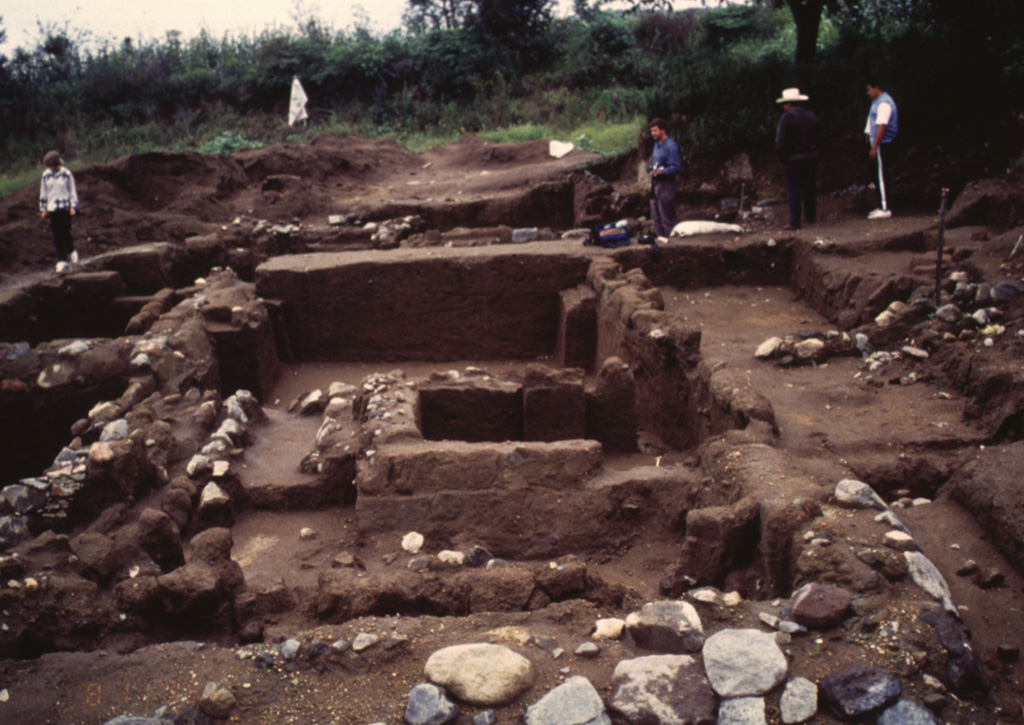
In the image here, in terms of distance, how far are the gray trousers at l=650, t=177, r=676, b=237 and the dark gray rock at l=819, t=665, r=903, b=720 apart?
7.54m

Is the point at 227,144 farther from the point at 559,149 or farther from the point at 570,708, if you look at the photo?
the point at 570,708

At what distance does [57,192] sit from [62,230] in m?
0.56

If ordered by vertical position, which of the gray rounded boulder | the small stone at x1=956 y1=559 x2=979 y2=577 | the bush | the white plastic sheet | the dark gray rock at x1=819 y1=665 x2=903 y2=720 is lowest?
the small stone at x1=956 y1=559 x2=979 y2=577

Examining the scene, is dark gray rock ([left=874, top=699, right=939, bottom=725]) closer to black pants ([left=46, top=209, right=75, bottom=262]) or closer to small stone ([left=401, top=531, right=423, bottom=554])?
small stone ([left=401, top=531, right=423, bottom=554])

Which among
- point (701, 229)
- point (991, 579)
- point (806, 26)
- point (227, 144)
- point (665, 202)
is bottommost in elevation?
point (991, 579)

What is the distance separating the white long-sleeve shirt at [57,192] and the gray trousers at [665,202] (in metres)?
7.33

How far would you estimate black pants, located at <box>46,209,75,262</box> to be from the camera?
10.1 m

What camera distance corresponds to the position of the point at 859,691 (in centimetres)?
217

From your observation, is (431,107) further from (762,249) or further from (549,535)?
(549,535)

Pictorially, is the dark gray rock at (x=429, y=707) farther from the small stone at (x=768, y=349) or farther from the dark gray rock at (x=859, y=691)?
the small stone at (x=768, y=349)

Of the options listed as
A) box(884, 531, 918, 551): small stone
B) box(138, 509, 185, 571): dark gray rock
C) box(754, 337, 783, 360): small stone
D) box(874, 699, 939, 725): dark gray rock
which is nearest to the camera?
box(874, 699, 939, 725): dark gray rock

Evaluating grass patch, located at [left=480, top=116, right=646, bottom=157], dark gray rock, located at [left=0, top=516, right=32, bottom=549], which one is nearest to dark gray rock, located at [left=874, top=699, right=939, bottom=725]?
dark gray rock, located at [left=0, top=516, right=32, bottom=549]

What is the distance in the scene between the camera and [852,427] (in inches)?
183

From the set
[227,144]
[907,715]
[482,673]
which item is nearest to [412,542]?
[482,673]
